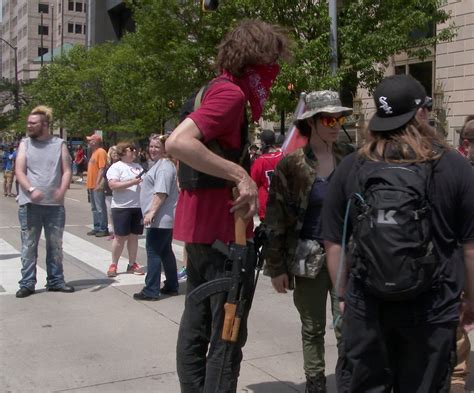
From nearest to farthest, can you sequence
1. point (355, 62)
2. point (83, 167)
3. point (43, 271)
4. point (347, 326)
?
point (347, 326) < point (43, 271) < point (355, 62) < point (83, 167)

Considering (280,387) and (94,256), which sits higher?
(280,387)

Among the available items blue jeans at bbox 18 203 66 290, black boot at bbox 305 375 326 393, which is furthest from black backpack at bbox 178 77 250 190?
blue jeans at bbox 18 203 66 290

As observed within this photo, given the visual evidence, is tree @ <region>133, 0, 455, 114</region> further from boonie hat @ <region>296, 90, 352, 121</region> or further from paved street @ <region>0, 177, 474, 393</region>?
boonie hat @ <region>296, 90, 352, 121</region>

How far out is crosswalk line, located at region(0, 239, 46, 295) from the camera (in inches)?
294

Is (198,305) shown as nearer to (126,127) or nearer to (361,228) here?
(361,228)

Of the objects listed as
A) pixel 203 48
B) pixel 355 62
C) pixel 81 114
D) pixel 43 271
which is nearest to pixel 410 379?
pixel 43 271

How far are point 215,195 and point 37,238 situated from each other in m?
4.32

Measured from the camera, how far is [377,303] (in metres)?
2.56

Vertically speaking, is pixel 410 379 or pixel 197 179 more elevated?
pixel 197 179

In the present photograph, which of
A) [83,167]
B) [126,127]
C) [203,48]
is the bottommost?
[83,167]

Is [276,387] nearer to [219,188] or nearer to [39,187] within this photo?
[219,188]

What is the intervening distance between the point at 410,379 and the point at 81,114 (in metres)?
31.8

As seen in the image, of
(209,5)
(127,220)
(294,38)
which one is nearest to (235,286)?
(127,220)

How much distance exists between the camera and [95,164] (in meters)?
12.9
